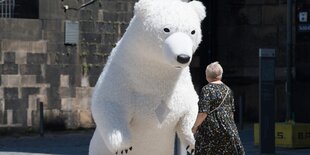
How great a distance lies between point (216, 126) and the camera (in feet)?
27.0

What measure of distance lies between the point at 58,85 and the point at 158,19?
42.0 ft

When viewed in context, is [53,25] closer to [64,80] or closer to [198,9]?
[64,80]

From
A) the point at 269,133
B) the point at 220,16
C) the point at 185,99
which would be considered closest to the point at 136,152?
the point at 185,99

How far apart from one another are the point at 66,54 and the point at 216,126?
11.4 m

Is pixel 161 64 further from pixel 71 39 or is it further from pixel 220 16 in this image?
pixel 220 16

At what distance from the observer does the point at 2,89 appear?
18438 mm

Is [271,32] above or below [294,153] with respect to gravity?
above

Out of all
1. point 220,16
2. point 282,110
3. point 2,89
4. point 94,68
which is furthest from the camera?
point 220,16

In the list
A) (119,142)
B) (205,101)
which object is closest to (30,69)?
(205,101)

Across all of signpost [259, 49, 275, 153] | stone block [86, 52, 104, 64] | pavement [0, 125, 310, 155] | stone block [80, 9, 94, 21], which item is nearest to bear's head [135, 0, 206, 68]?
signpost [259, 49, 275, 153]

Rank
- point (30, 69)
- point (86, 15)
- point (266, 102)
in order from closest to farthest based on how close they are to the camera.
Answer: point (266, 102) → point (30, 69) → point (86, 15)

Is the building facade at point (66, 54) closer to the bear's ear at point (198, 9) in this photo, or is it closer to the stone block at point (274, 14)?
the stone block at point (274, 14)

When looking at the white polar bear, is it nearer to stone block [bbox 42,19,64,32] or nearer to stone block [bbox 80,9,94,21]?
stone block [bbox 42,19,64,32]

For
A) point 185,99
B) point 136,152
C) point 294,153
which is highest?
point 185,99
